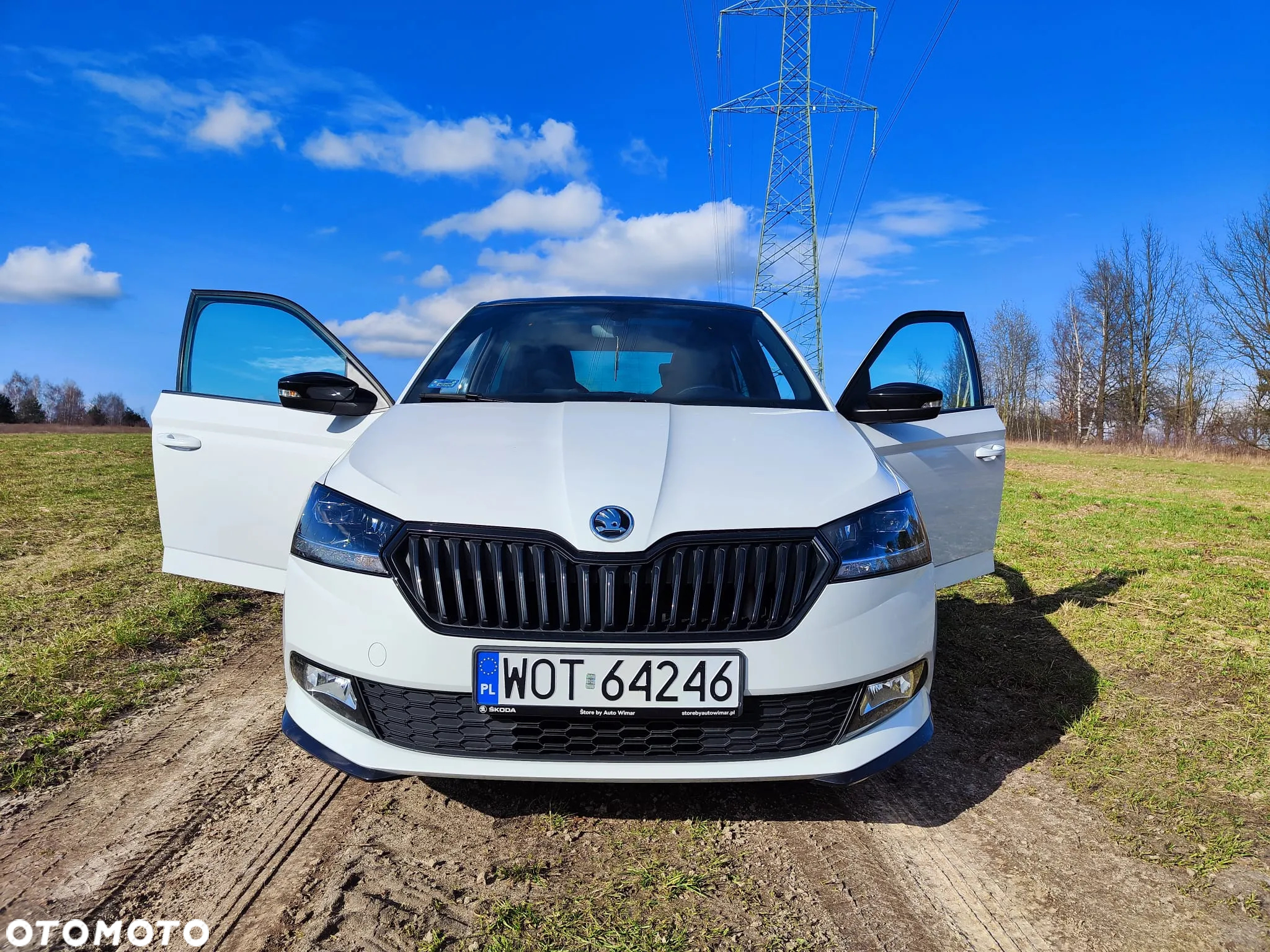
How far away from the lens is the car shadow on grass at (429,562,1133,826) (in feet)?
7.45

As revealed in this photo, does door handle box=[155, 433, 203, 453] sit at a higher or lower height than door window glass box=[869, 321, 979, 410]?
lower

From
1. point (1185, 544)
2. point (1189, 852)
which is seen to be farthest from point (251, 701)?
point (1185, 544)

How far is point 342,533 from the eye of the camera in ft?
6.81

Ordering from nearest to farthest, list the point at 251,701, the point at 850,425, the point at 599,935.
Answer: the point at 599,935, the point at 850,425, the point at 251,701

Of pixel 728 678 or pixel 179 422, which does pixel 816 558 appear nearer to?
pixel 728 678

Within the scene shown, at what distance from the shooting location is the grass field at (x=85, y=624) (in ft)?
9.13

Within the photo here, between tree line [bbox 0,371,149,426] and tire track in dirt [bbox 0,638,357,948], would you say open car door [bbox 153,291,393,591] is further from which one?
tree line [bbox 0,371,149,426]

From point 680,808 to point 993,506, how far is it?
2.20m

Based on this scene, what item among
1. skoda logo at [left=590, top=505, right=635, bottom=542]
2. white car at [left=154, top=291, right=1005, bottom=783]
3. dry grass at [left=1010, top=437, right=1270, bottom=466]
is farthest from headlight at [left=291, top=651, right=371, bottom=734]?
dry grass at [left=1010, top=437, right=1270, bottom=466]

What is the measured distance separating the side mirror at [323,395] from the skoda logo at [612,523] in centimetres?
142

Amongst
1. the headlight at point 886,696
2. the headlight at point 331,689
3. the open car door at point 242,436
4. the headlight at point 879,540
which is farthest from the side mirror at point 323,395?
the headlight at point 886,696

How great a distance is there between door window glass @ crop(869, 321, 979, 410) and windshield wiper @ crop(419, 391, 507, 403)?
1.71 m

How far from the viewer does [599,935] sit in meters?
1.69

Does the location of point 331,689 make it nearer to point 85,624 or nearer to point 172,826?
point 172,826
